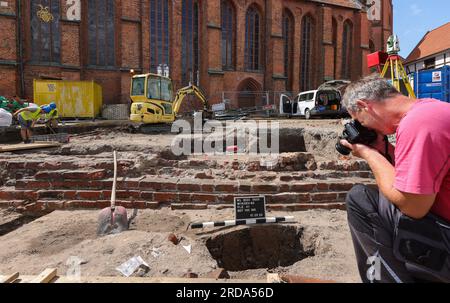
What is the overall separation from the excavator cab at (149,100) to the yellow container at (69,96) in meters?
5.35

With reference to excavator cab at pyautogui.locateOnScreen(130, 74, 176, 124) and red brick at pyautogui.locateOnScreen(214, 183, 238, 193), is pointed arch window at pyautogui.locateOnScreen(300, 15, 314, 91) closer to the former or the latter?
excavator cab at pyautogui.locateOnScreen(130, 74, 176, 124)

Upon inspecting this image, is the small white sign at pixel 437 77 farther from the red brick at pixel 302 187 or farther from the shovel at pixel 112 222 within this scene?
the shovel at pixel 112 222

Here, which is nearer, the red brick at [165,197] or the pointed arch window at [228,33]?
the red brick at [165,197]

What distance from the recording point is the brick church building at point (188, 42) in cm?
1762

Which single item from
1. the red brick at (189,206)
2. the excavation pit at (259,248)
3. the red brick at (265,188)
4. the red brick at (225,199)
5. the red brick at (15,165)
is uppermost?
the red brick at (15,165)

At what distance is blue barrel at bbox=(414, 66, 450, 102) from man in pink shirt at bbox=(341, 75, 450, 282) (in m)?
14.3

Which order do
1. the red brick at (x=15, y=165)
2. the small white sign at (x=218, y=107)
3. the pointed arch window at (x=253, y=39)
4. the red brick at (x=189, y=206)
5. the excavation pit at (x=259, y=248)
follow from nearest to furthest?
the excavation pit at (x=259, y=248), the red brick at (x=189, y=206), the red brick at (x=15, y=165), the small white sign at (x=218, y=107), the pointed arch window at (x=253, y=39)

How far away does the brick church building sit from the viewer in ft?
57.8

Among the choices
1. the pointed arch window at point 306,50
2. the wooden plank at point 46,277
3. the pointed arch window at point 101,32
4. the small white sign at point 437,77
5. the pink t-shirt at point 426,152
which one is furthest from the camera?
the pointed arch window at point 306,50

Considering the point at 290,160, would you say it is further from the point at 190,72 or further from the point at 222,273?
the point at 190,72

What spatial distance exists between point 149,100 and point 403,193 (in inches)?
452

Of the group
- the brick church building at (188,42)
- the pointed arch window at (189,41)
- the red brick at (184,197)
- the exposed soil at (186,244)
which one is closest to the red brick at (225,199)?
the exposed soil at (186,244)

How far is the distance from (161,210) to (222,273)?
6.67ft
